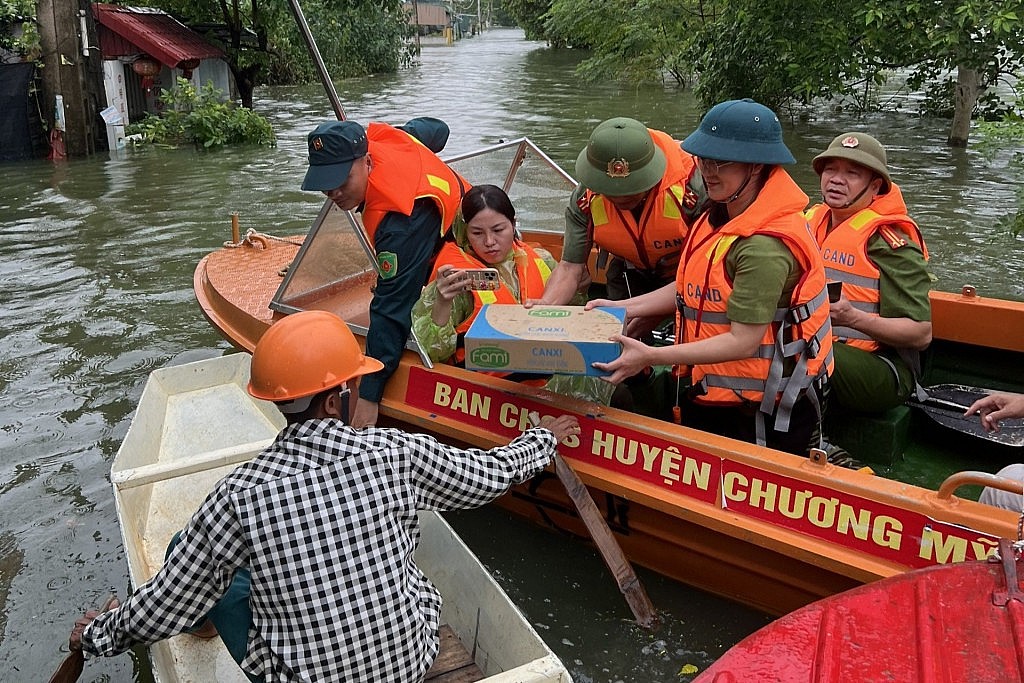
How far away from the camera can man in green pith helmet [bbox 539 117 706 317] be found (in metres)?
3.63

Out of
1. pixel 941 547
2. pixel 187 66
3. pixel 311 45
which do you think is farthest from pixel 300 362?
pixel 187 66

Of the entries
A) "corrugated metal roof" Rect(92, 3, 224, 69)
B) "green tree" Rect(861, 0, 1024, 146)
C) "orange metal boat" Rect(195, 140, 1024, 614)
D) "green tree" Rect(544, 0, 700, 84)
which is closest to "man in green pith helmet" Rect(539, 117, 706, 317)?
"orange metal boat" Rect(195, 140, 1024, 614)

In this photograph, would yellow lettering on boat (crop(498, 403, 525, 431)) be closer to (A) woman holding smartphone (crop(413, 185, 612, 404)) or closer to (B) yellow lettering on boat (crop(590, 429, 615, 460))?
(A) woman holding smartphone (crop(413, 185, 612, 404))

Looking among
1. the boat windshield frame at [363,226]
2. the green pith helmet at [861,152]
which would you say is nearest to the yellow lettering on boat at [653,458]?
the boat windshield frame at [363,226]

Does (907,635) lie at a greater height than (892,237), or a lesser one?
lesser

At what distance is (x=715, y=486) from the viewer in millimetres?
3230

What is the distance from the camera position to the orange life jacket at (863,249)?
370 centimetres

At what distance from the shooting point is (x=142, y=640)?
7.56 feet

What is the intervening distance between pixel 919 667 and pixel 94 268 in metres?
8.86

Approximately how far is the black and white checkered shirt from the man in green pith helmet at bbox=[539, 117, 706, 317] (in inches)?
68.6

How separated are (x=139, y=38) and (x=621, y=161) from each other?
48.2 feet

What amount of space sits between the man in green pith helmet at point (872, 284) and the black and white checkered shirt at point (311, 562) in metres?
2.11

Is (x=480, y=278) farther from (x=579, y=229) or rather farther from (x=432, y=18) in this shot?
(x=432, y=18)

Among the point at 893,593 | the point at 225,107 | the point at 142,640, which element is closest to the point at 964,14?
the point at 893,593
